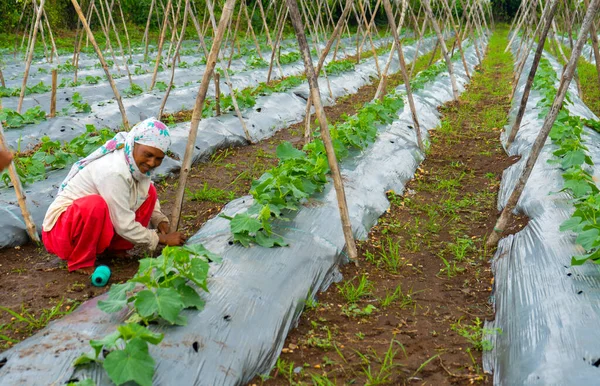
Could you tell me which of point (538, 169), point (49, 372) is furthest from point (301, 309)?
point (538, 169)

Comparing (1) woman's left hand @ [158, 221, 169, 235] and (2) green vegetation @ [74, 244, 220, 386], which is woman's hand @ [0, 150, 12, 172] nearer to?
(2) green vegetation @ [74, 244, 220, 386]

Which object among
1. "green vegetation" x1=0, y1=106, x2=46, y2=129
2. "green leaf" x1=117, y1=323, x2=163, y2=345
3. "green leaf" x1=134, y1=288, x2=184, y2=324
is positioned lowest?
"green vegetation" x1=0, y1=106, x2=46, y2=129

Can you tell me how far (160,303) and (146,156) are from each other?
112 cm

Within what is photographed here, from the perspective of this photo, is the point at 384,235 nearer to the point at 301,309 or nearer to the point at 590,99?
the point at 301,309

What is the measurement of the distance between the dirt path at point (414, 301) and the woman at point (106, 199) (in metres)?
1.15

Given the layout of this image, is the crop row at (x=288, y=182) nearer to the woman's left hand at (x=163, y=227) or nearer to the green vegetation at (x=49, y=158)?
the woman's left hand at (x=163, y=227)

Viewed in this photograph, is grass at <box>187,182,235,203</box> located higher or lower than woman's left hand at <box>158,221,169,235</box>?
lower

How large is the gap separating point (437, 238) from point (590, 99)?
7073 mm

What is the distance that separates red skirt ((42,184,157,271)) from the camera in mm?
3084

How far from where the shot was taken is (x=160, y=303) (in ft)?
7.27

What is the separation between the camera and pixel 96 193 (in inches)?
126

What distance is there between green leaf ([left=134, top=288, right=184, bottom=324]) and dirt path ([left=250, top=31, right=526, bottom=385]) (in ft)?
1.61

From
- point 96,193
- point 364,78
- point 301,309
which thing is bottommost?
point 364,78

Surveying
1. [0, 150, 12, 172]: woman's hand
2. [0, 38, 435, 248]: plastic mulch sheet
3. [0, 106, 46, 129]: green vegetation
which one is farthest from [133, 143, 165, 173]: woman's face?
[0, 106, 46, 129]: green vegetation
